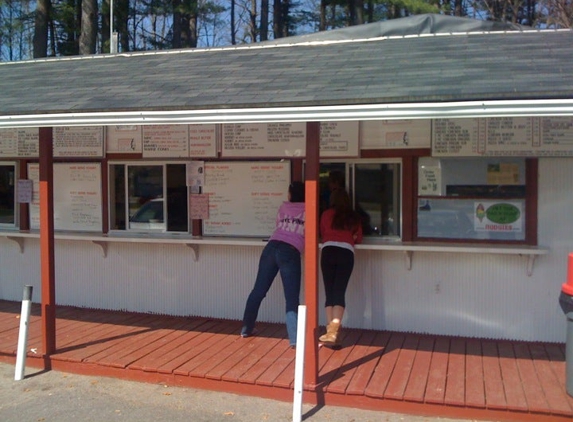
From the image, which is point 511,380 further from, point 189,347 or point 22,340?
point 22,340

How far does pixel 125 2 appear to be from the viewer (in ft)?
74.9

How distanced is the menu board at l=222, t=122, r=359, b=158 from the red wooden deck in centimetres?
196

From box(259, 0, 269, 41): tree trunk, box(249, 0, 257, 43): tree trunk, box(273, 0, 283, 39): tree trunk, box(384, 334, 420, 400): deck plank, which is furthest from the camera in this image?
box(249, 0, 257, 43): tree trunk

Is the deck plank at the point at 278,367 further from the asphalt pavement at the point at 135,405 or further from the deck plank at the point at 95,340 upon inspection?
the deck plank at the point at 95,340

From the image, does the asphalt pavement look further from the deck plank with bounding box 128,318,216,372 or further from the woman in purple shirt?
the woman in purple shirt

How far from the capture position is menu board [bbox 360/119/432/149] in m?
6.77

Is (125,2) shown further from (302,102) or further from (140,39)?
(302,102)

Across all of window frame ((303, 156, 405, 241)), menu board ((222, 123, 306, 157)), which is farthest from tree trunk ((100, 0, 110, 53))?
window frame ((303, 156, 405, 241))

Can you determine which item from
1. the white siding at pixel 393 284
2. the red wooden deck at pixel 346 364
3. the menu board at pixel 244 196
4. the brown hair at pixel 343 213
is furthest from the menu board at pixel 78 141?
the brown hair at pixel 343 213

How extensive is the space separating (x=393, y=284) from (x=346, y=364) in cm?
132

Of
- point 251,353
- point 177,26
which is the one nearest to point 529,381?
point 251,353

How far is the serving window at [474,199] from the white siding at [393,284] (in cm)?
20

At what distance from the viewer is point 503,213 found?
21.8 feet

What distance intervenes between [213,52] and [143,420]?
14.3ft
